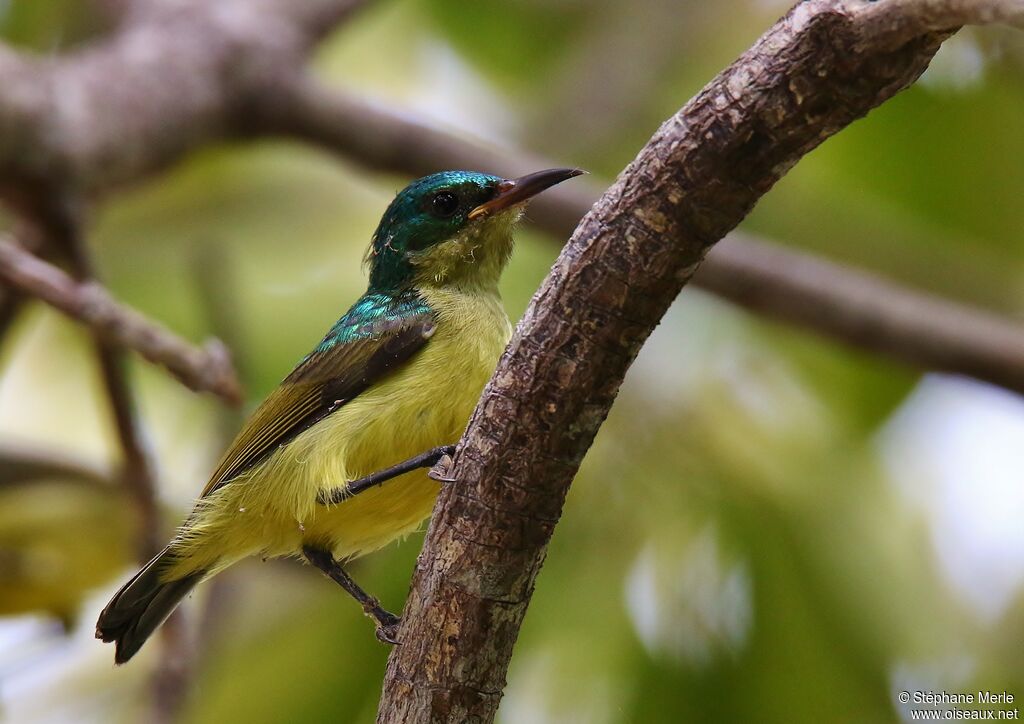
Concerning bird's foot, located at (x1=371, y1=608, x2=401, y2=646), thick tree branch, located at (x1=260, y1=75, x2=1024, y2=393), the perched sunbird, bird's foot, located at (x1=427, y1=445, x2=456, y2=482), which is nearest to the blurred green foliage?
thick tree branch, located at (x1=260, y1=75, x2=1024, y2=393)

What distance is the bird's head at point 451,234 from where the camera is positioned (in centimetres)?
441

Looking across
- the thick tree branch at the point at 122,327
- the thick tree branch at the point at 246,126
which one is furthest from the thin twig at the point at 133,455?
the thick tree branch at the point at 122,327

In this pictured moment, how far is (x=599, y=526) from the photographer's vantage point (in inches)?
218

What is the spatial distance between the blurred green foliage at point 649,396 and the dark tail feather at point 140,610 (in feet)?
3.45

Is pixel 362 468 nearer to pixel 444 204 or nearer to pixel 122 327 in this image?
pixel 122 327

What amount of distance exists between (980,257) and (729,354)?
1.40m

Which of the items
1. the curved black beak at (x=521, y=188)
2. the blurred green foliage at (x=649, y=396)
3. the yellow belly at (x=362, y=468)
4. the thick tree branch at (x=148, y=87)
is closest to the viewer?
the yellow belly at (x=362, y=468)

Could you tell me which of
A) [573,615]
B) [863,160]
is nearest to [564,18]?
[863,160]

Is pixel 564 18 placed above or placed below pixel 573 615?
above

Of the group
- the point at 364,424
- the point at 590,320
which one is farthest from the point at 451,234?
the point at 590,320

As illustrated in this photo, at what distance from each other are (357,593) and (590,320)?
1520mm

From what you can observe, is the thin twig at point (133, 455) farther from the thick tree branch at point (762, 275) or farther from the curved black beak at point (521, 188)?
the curved black beak at point (521, 188)

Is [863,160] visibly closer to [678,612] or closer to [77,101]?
[678,612]

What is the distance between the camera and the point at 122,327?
4180 millimetres
